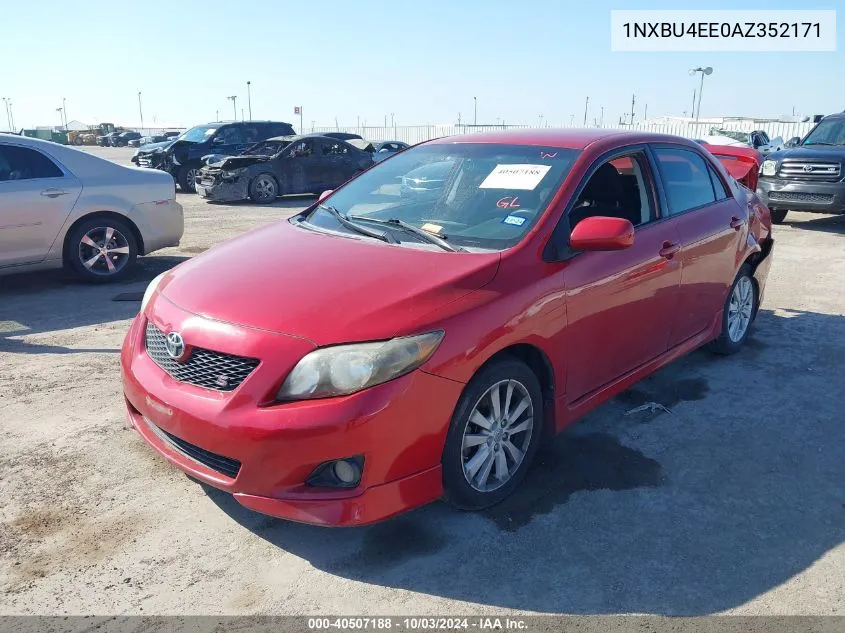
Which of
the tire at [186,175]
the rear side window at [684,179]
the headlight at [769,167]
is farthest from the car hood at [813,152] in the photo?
the tire at [186,175]

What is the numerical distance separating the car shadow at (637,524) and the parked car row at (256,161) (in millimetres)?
12570

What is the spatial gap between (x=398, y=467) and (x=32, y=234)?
5762mm

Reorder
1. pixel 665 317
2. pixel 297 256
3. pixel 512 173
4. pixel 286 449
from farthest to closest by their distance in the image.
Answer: pixel 665 317, pixel 512 173, pixel 297 256, pixel 286 449

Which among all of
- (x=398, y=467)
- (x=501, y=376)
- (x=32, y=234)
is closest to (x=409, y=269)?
(x=501, y=376)

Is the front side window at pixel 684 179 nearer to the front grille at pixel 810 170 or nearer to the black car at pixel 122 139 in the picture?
the front grille at pixel 810 170

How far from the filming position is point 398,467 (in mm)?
2768

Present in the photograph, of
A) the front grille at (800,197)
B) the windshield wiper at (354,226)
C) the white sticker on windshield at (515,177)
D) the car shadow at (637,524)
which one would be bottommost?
the car shadow at (637,524)

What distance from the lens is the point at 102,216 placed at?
742 cm

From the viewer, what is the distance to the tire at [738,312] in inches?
205

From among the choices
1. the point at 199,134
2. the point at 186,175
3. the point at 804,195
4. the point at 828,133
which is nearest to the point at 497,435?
the point at 804,195

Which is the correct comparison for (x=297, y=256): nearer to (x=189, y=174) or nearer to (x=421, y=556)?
(x=421, y=556)

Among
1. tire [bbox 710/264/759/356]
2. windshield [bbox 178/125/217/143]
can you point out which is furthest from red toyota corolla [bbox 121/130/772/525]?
windshield [bbox 178/125/217/143]

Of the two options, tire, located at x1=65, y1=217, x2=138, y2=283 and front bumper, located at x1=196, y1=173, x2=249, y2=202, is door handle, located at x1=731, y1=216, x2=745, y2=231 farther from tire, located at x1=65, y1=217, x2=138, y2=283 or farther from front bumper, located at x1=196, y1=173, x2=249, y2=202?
front bumper, located at x1=196, y1=173, x2=249, y2=202

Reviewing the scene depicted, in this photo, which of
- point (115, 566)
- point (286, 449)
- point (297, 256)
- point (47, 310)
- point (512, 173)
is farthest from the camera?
point (47, 310)
